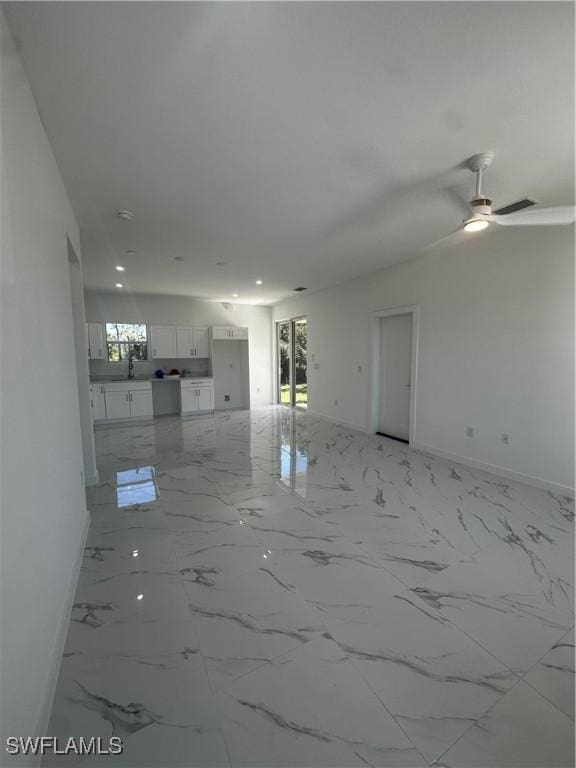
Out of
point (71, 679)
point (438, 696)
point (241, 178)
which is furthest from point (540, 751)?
point (241, 178)

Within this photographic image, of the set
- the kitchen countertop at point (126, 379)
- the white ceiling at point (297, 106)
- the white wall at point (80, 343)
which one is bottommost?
the kitchen countertop at point (126, 379)

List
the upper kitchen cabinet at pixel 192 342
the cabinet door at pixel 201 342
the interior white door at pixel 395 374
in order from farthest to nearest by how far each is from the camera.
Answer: the cabinet door at pixel 201 342, the upper kitchen cabinet at pixel 192 342, the interior white door at pixel 395 374

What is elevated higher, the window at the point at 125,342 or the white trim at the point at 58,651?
the window at the point at 125,342

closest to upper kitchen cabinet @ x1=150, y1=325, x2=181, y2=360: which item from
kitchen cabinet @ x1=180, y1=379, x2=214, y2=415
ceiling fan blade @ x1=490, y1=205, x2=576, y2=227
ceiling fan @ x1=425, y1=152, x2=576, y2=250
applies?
kitchen cabinet @ x1=180, y1=379, x2=214, y2=415

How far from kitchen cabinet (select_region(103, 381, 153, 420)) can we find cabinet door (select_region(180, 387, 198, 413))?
0.65m

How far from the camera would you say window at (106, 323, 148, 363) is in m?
6.87

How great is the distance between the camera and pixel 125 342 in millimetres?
7012

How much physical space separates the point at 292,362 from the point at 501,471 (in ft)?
17.8

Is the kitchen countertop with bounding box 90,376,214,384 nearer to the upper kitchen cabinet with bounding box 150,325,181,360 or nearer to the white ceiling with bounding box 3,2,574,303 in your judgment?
the upper kitchen cabinet with bounding box 150,325,181,360

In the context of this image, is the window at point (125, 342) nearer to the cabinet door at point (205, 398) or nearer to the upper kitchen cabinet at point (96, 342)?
the upper kitchen cabinet at point (96, 342)

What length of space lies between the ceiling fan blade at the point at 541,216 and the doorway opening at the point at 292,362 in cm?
547

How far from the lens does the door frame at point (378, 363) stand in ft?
15.0

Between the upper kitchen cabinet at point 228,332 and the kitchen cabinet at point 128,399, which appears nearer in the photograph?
the kitchen cabinet at point 128,399

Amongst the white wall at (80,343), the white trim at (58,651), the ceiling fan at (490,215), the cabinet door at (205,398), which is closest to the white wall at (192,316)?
the cabinet door at (205,398)
